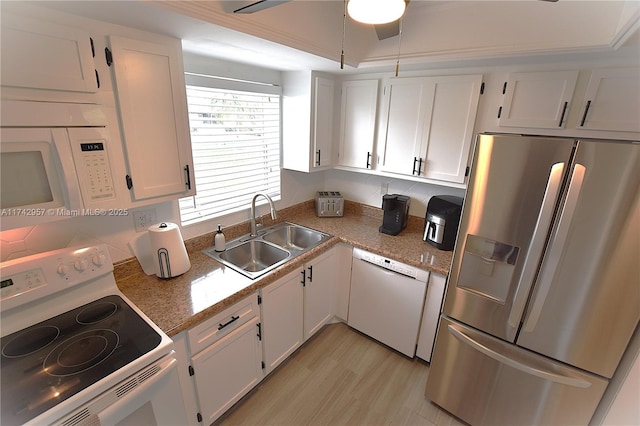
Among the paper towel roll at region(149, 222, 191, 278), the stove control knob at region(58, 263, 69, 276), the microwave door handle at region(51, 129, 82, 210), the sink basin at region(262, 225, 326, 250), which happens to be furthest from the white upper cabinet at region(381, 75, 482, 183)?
the stove control knob at region(58, 263, 69, 276)

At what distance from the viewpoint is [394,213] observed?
Answer: 2254 millimetres

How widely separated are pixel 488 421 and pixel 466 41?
222 cm

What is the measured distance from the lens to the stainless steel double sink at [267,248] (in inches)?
75.2

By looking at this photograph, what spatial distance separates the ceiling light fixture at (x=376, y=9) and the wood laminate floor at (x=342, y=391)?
6.92ft

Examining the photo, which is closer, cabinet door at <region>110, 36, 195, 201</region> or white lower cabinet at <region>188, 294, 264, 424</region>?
cabinet door at <region>110, 36, 195, 201</region>

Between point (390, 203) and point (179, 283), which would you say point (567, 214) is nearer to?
point (390, 203)

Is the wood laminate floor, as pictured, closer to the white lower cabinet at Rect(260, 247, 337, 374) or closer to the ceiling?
the white lower cabinet at Rect(260, 247, 337, 374)

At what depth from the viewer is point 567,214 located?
1.18 meters

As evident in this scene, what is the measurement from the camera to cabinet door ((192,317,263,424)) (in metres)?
1.47

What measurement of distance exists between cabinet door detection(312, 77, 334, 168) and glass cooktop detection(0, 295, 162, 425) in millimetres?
1645

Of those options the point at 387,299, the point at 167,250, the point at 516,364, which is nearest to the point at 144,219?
the point at 167,250

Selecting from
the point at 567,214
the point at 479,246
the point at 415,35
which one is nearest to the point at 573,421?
the point at 479,246

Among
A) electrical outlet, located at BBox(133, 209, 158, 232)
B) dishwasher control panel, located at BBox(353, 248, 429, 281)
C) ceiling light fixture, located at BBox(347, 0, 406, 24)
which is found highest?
ceiling light fixture, located at BBox(347, 0, 406, 24)

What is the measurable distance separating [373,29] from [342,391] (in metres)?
2.49
